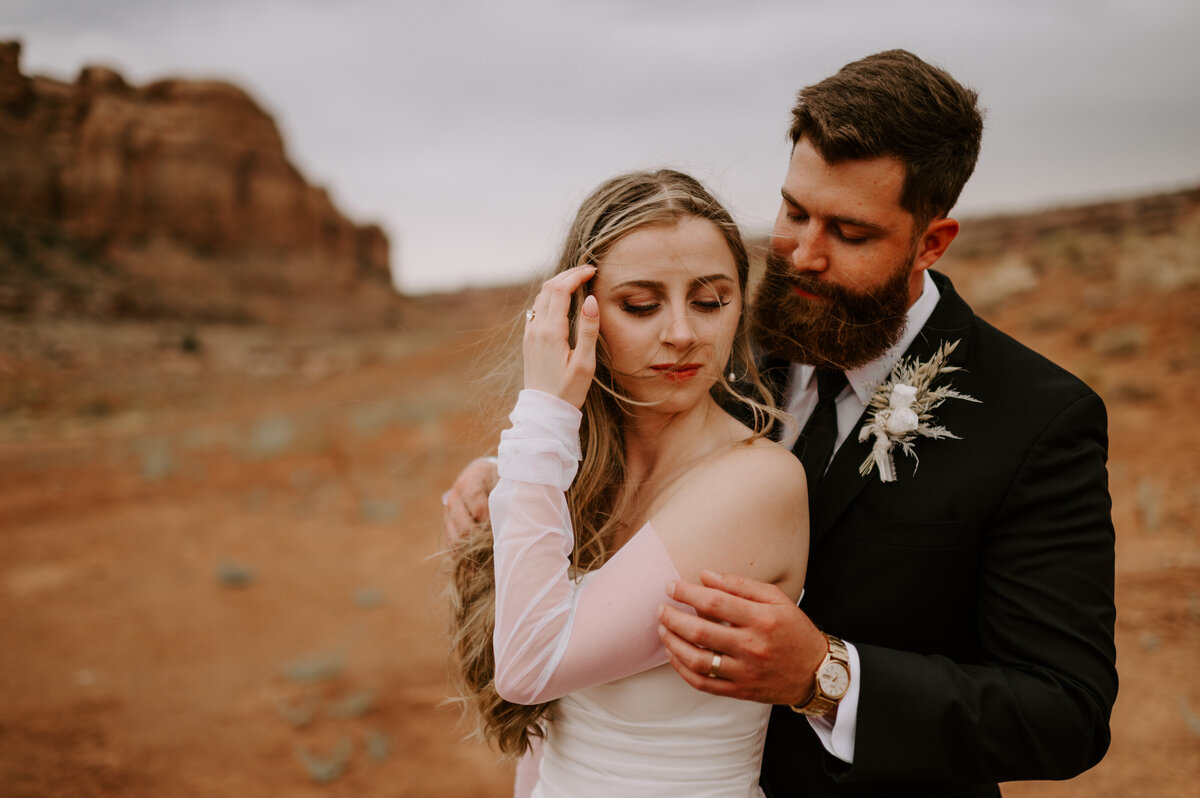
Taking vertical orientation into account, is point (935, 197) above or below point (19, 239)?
above

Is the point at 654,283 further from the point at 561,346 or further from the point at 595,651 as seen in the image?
the point at 595,651

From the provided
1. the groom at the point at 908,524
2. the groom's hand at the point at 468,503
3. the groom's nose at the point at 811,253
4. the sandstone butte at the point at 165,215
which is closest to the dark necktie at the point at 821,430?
the groom at the point at 908,524

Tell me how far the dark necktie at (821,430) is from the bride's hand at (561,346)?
74 centimetres

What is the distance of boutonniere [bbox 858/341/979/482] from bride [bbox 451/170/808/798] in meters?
0.27

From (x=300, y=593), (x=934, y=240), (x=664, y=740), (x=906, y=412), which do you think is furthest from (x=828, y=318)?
(x=300, y=593)

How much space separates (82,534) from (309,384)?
18.3 metres

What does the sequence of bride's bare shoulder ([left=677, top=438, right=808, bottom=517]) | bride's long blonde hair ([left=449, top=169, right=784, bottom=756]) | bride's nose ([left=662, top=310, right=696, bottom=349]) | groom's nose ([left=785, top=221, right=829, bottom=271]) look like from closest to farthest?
1. bride's bare shoulder ([left=677, top=438, right=808, bottom=517])
2. bride's nose ([left=662, top=310, right=696, bottom=349])
3. bride's long blonde hair ([left=449, top=169, right=784, bottom=756])
4. groom's nose ([left=785, top=221, right=829, bottom=271])

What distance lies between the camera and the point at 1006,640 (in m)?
1.95

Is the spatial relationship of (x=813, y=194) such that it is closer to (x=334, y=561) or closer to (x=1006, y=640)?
(x=1006, y=640)

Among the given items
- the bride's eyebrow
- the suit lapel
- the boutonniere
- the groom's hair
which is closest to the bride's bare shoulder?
the suit lapel

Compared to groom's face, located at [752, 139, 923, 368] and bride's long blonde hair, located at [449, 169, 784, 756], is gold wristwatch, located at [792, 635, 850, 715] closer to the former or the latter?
bride's long blonde hair, located at [449, 169, 784, 756]

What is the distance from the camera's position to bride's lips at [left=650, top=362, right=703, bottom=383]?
215cm

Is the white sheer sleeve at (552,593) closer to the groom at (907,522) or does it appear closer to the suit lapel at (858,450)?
the groom at (907,522)

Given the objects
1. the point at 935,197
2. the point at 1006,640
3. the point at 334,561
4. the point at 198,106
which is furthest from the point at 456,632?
the point at 198,106
